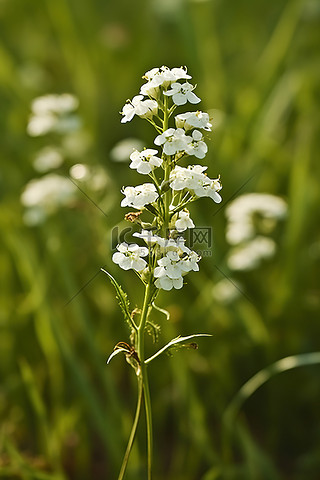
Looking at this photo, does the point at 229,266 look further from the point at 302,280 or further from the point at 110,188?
the point at 110,188

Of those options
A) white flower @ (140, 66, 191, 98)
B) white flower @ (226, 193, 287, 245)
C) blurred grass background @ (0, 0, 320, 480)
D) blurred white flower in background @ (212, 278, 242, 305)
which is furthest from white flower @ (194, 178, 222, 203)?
white flower @ (226, 193, 287, 245)

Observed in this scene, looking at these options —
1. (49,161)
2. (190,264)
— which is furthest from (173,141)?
(49,161)

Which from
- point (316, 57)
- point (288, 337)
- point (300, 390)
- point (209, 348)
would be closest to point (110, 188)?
point (209, 348)

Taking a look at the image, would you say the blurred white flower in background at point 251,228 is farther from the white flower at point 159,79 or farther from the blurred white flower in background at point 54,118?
the white flower at point 159,79

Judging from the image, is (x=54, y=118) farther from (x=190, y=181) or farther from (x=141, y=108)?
(x=190, y=181)

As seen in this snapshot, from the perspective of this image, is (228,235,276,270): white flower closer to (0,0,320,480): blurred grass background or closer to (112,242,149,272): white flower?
(0,0,320,480): blurred grass background

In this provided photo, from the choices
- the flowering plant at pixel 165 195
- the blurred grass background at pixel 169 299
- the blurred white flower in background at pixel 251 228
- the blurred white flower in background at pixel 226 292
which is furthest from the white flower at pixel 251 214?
the flowering plant at pixel 165 195
